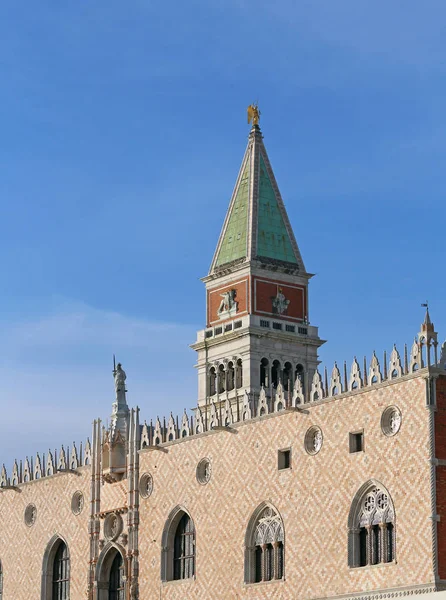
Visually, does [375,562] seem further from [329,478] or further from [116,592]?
[116,592]

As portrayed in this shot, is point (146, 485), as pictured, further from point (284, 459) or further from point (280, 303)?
point (280, 303)

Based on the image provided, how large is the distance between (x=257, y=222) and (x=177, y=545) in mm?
28633

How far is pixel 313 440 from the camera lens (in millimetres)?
42438

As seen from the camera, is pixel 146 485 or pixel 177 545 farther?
pixel 146 485

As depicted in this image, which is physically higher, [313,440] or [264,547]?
[313,440]

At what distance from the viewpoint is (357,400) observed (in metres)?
40.8

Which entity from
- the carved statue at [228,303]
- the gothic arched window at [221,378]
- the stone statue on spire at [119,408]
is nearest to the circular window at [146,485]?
the stone statue on spire at [119,408]

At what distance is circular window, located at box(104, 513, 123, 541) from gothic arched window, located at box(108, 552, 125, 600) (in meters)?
0.73

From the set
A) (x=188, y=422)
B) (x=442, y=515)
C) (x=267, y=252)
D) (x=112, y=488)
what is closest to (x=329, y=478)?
(x=442, y=515)

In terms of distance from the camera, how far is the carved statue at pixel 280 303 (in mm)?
74312

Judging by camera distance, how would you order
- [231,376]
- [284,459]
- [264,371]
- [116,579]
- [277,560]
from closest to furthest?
[277,560]
[284,459]
[116,579]
[264,371]
[231,376]

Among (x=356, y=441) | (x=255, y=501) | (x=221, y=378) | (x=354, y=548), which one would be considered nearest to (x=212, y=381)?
(x=221, y=378)

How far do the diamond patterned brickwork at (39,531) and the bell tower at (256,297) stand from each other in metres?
19.1

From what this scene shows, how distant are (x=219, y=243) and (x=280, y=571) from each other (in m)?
35.1
